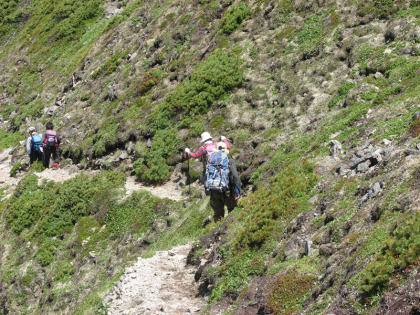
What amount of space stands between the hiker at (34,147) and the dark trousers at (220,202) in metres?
16.2

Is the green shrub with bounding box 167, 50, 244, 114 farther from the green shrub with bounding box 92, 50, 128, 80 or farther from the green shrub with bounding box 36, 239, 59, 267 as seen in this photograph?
the green shrub with bounding box 92, 50, 128, 80

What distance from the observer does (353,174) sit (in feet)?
38.6

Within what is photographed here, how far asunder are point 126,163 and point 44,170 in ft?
23.0

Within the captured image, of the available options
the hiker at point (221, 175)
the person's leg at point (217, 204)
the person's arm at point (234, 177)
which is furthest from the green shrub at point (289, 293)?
the person's leg at point (217, 204)

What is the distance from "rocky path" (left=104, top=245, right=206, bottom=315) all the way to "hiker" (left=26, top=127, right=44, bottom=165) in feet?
53.9

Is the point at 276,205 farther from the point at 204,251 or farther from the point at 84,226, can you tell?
the point at 84,226

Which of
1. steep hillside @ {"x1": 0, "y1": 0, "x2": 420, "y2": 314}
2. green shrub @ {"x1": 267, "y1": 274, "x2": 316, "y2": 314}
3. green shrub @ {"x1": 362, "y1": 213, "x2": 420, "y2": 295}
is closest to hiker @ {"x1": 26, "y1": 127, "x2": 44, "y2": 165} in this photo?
steep hillside @ {"x1": 0, "y1": 0, "x2": 420, "y2": 314}

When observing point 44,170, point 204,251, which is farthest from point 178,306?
point 44,170

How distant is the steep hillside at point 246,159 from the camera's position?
29.3 ft

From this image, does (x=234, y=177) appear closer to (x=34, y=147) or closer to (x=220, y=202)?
(x=220, y=202)

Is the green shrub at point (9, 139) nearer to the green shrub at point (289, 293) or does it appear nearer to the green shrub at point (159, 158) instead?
the green shrub at point (159, 158)

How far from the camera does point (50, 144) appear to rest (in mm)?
27281

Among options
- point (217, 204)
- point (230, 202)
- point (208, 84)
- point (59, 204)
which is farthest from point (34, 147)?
point (230, 202)

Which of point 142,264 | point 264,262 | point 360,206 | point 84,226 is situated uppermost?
point 360,206
